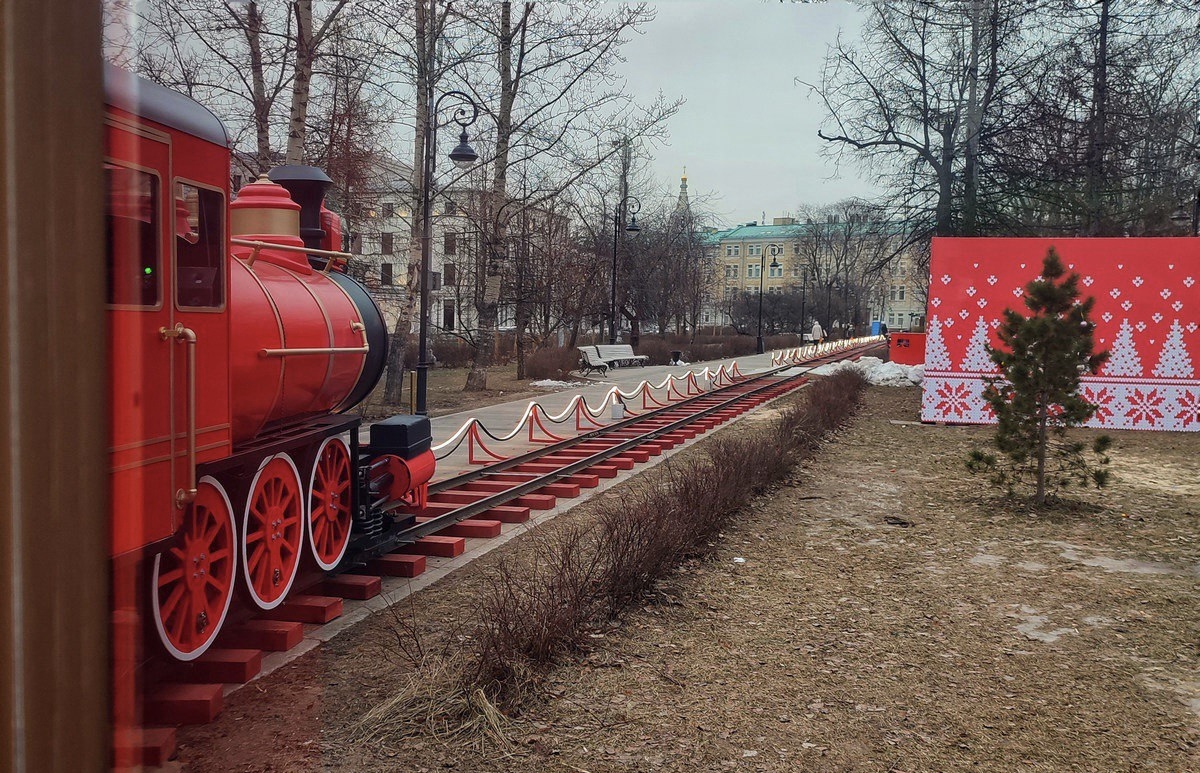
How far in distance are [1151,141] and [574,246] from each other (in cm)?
2022

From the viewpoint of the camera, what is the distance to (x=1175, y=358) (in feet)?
51.7

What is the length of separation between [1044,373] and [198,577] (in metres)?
8.33

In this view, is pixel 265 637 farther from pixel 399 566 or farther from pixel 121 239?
pixel 121 239

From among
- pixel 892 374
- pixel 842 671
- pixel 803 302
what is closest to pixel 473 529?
pixel 842 671

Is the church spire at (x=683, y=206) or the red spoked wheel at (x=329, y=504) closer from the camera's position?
the red spoked wheel at (x=329, y=504)

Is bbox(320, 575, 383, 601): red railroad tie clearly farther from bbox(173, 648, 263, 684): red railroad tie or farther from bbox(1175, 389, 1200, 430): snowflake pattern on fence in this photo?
bbox(1175, 389, 1200, 430): snowflake pattern on fence

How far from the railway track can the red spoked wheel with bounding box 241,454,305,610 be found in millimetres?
240

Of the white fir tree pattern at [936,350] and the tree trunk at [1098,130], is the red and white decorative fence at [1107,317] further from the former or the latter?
the tree trunk at [1098,130]

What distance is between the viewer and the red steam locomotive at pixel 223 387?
136 cm

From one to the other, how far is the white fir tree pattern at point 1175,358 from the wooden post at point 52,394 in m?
18.3

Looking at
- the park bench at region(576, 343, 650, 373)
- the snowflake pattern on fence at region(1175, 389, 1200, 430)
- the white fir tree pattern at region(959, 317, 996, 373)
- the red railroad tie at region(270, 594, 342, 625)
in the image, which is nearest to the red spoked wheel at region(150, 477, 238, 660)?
the red railroad tie at region(270, 594, 342, 625)

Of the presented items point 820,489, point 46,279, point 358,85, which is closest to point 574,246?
point 358,85

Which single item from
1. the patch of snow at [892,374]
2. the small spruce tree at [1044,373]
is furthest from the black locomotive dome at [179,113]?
A: the patch of snow at [892,374]

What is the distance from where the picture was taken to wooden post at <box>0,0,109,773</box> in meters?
1.10
